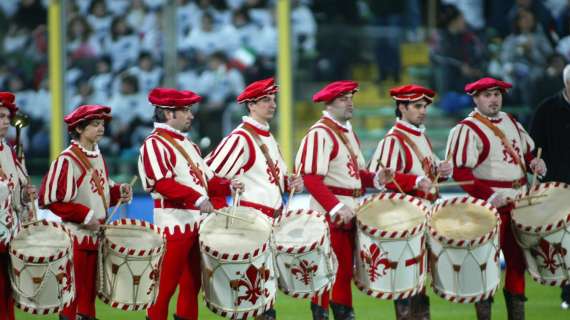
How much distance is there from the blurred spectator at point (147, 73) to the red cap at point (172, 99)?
7.65 metres

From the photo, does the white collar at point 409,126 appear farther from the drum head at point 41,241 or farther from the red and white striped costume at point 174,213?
the drum head at point 41,241

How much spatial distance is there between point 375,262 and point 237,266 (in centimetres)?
99

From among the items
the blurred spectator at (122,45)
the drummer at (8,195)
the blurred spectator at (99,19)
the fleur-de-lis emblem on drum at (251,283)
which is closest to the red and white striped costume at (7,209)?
the drummer at (8,195)

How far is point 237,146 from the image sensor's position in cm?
863

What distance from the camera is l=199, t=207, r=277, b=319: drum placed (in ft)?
26.0

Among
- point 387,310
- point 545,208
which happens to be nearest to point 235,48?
point 387,310

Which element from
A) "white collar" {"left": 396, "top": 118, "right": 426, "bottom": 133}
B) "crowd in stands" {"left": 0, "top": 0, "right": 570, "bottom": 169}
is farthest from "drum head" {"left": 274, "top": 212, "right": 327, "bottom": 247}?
"crowd in stands" {"left": 0, "top": 0, "right": 570, "bottom": 169}

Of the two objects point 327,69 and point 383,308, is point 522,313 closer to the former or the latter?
point 383,308

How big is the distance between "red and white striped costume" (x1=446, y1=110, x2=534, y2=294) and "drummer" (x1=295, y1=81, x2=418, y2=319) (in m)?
0.55

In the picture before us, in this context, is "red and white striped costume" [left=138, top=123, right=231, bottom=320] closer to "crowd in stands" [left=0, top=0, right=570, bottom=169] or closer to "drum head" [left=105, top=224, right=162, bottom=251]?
"drum head" [left=105, top=224, right=162, bottom=251]

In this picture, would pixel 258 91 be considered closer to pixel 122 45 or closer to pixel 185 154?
pixel 185 154

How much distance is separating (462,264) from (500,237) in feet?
2.67

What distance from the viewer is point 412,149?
9.05 metres

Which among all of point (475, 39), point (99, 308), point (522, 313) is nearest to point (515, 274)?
point (522, 313)
